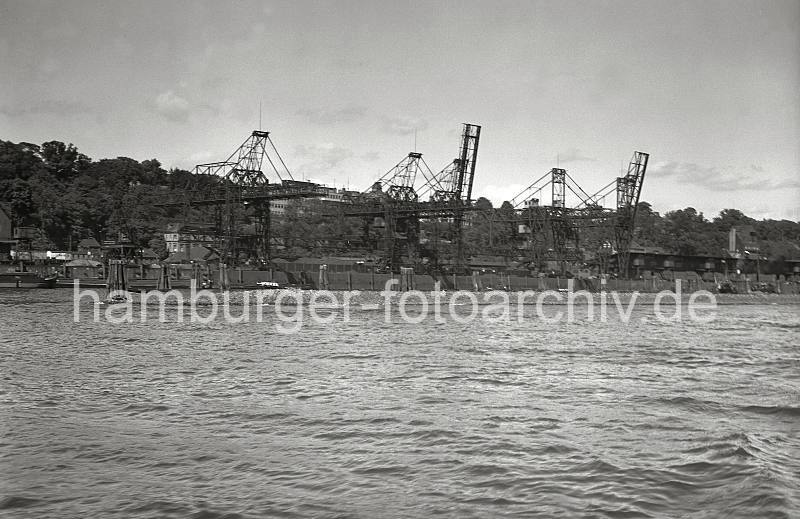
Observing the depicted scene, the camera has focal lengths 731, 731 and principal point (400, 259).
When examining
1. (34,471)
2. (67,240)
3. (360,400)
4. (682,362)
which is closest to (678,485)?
(360,400)

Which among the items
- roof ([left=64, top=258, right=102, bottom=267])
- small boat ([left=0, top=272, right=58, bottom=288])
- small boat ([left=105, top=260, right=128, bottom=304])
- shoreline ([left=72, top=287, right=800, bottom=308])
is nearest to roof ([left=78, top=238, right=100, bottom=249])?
roof ([left=64, top=258, right=102, bottom=267])

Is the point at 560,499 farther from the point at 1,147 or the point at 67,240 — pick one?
the point at 1,147

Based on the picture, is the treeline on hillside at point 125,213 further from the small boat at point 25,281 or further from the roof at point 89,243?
the small boat at point 25,281

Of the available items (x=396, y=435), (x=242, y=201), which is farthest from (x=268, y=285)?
(x=396, y=435)

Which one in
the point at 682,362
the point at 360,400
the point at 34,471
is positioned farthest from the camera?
the point at 682,362

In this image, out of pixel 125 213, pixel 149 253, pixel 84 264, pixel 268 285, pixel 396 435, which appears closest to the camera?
pixel 396 435

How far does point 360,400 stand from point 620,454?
381cm

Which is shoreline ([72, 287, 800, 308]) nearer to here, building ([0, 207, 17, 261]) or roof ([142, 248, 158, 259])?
building ([0, 207, 17, 261])

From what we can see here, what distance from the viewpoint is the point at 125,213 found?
99.1 meters

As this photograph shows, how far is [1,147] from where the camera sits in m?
107

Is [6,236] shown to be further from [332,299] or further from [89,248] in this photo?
[332,299]

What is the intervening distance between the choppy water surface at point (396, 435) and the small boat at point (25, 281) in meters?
42.6

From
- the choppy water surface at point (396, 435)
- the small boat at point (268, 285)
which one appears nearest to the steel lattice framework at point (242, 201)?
the small boat at point (268, 285)

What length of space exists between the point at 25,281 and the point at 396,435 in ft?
178
